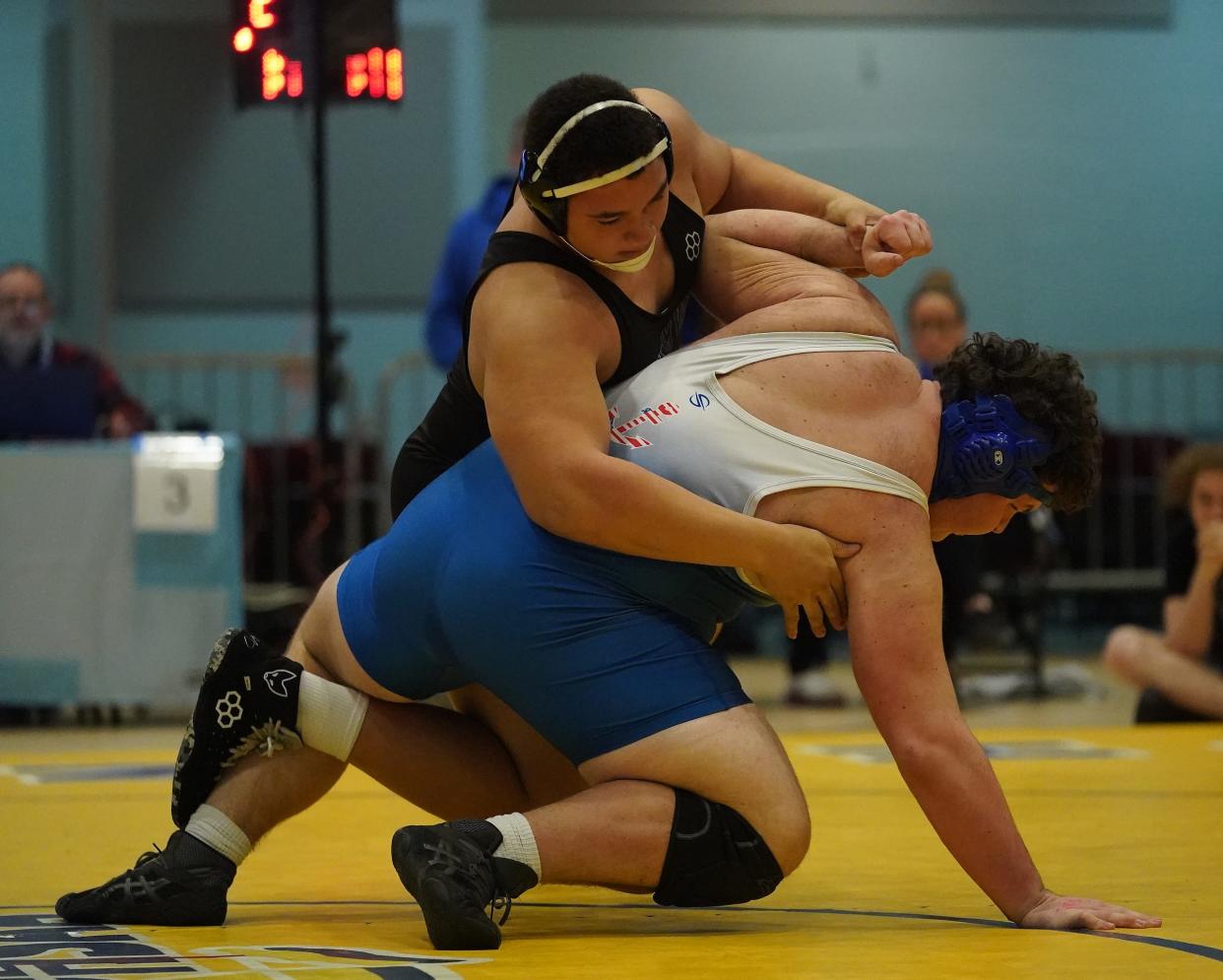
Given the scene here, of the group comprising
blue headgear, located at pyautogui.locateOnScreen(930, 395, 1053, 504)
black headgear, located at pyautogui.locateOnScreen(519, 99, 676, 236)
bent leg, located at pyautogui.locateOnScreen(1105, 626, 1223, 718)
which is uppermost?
black headgear, located at pyautogui.locateOnScreen(519, 99, 676, 236)

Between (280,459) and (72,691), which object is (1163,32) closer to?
(280,459)

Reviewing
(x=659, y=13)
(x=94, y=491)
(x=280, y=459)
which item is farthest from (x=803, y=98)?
(x=94, y=491)

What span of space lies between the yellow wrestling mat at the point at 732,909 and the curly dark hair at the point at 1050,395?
1.90 ft

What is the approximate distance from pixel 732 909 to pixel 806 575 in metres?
0.55

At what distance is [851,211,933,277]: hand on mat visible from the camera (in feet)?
9.04

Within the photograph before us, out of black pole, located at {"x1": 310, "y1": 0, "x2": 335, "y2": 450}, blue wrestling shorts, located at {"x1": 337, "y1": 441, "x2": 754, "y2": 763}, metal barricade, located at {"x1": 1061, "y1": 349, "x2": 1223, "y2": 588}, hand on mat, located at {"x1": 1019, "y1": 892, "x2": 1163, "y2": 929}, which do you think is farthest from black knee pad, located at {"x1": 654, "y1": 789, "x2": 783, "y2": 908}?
metal barricade, located at {"x1": 1061, "y1": 349, "x2": 1223, "y2": 588}

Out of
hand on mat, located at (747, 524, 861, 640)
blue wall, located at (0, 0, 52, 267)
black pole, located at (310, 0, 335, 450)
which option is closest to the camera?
hand on mat, located at (747, 524, 861, 640)

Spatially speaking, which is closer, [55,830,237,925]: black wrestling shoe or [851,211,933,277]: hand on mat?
[55,830,237,925]: black wrestling shoe

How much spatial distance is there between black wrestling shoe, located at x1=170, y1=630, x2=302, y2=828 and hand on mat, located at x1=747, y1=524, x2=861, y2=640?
64 cm

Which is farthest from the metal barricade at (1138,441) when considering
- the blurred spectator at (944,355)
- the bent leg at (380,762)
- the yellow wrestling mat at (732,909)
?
the bent leg at (380,762)

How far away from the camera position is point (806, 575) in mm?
2525

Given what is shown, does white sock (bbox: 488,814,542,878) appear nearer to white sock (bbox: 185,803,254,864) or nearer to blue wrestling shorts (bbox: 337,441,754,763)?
blue wrestling shorts (bbox: 337,441,754,763)

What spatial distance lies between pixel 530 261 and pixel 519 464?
0.27m

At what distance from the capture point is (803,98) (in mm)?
10016
